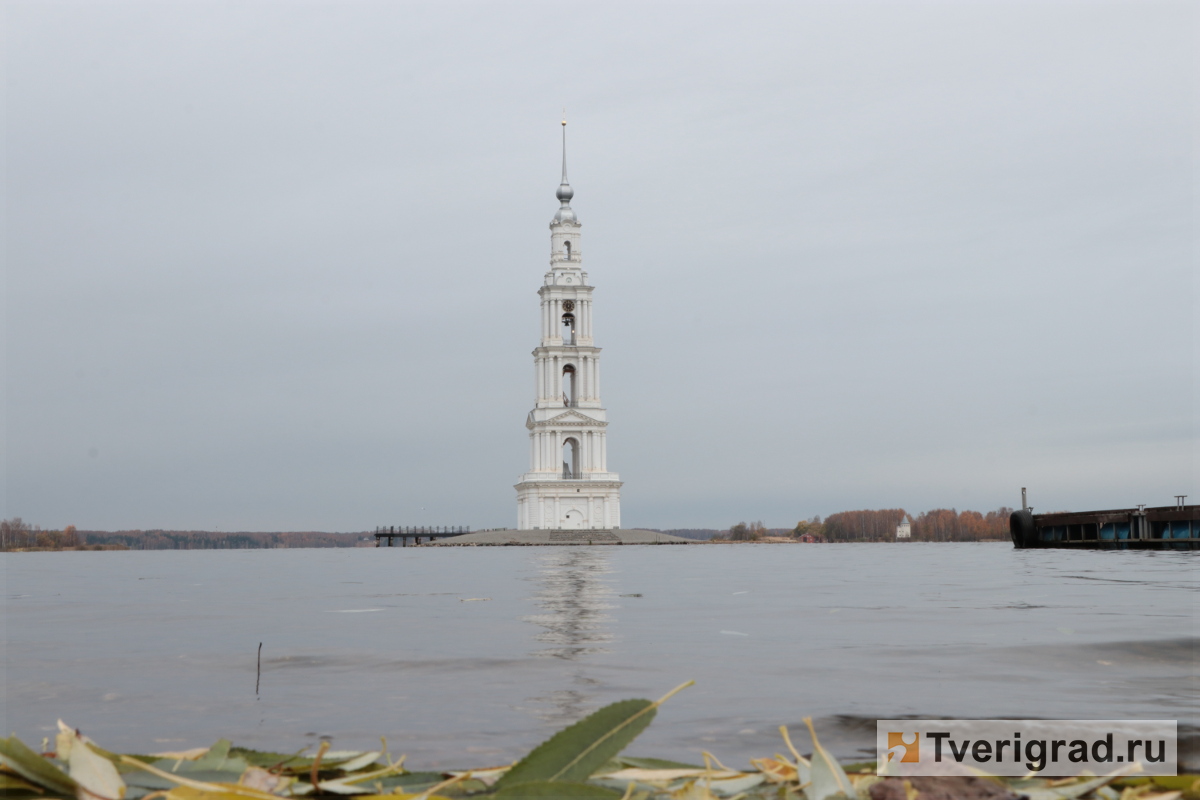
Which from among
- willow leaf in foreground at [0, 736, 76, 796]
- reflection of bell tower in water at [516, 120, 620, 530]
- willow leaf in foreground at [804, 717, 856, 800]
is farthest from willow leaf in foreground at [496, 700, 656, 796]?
reflection of bell tower in water at [516, 120, 620, 530]

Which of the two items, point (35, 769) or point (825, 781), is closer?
point (35, 769)

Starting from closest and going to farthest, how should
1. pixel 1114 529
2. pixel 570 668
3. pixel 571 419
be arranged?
pixel 570 668 < pixel 1114 529 < pixel 571 419

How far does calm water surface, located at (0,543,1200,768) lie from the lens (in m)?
6.37

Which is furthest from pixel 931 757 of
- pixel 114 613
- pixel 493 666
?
pixel 114 613

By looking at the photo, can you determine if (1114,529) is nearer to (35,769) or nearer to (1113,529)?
(1113,529)

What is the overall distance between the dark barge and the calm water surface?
52371 mm

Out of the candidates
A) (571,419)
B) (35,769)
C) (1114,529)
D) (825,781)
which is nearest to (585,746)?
(825,781)

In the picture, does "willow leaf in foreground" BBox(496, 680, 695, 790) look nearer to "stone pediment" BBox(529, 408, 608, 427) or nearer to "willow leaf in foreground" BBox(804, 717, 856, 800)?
"willow leaf in foreground" BBox(804, 717, 856, 800)

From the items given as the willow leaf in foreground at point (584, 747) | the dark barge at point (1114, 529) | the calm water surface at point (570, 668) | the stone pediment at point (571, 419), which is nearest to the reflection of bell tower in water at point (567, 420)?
the stone pediment at point (571, 419)

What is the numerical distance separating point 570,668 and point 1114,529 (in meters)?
72.8

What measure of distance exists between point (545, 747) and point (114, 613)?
1600cm

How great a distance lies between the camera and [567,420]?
12650cm

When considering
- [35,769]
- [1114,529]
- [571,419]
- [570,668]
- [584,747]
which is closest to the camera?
[35,769]

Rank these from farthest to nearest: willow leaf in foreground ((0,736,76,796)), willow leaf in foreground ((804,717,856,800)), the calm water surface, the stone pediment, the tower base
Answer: the stone pediment, the tower base, the calm water surface, willow leaf in foreground ((804,717,856,800)), willow leaf in foreground ((0,736,76,796))
